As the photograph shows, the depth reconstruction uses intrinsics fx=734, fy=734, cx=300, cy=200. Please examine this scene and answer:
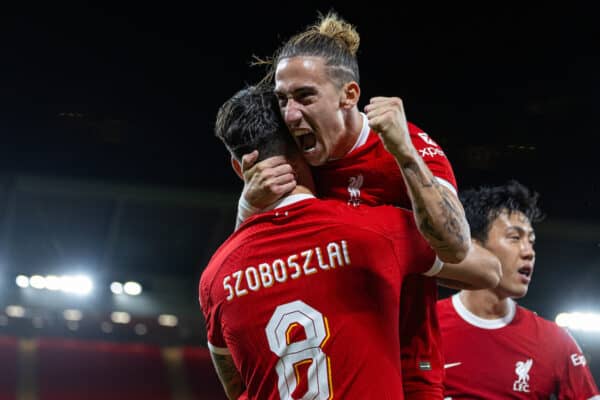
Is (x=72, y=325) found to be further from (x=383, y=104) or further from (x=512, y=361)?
(x=383, y=104)

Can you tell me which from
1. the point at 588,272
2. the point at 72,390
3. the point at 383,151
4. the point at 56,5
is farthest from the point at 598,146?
the point at 72,390

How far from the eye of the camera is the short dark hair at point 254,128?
6.01 feet

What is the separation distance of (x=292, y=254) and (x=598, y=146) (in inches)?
243

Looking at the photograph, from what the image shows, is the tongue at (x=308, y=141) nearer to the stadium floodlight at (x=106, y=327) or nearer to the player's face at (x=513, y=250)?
the player's face at (x=513, y=250)

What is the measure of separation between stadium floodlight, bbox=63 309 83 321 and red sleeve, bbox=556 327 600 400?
29.6 feet

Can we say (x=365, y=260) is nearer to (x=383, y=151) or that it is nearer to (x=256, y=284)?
(x=256, y=284)

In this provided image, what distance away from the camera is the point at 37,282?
10438 millimetres

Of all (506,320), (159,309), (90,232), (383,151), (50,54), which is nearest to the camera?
(383,151)

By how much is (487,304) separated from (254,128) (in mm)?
1681

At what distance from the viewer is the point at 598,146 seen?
279 inches

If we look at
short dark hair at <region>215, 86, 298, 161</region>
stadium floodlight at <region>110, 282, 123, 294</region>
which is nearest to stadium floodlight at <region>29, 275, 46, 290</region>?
stadium floodlight at <region>110, 282, 123, 294</region>

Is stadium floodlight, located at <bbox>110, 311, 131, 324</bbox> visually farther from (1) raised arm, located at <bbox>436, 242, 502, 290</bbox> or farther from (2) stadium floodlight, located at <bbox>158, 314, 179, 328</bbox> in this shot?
(1) raised arm, located at <bbox>436, 242, 502, 290</bbox>

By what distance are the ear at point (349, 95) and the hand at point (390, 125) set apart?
365 mm

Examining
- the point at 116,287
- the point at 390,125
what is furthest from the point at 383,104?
the point at 116,287
